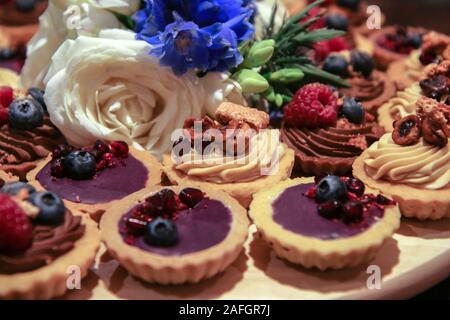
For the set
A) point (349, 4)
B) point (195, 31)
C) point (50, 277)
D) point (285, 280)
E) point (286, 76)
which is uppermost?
point (195, 31)

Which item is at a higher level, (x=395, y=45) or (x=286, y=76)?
(x=286, y=76)

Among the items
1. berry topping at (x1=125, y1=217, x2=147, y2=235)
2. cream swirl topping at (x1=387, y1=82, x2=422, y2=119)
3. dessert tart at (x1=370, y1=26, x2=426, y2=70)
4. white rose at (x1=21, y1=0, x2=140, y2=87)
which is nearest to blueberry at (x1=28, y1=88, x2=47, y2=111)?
white rose at (x1=21, y1=0, x2=140, y2=87)

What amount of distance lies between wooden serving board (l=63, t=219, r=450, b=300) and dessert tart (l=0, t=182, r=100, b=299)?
0.17m

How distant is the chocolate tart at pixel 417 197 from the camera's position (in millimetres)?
3010

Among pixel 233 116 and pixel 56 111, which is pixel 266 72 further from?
pixel 56 111

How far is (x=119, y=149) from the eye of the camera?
3.24m

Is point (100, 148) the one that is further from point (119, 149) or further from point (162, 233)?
point (162, 233)

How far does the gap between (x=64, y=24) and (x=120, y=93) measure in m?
0.58

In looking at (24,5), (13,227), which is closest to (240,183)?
(13,227)

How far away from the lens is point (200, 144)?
3201mm

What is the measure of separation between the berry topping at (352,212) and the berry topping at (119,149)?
114cm

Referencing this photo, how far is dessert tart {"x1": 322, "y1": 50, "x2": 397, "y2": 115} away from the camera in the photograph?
3986 millimetres

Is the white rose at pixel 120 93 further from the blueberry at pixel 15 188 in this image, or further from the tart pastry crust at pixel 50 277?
the tart pastry crust at pixel 50 277
